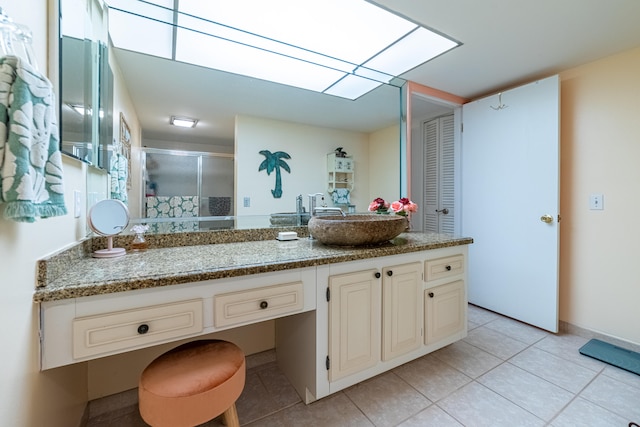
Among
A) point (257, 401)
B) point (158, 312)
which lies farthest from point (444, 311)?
point (158, 312)

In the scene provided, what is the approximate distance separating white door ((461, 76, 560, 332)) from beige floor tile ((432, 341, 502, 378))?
79cm

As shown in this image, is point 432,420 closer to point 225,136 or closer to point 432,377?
point 432,377

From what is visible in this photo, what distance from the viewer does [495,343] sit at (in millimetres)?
1996

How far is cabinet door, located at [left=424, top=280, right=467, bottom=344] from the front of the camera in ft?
5.40

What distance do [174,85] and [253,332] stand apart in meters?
1.65

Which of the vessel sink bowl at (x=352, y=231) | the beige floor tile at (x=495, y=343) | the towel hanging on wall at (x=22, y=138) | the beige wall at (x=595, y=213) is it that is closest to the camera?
the towel hanging on wall at (x=22, y=138)

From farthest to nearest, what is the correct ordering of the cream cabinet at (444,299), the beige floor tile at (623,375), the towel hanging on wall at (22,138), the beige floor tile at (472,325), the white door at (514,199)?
the beige floor tile at (472,325), the white door at (514,199), the cream cabinet at (444,299), the beige floor tile at (623,375), the towel hanging on wall at (22,138)

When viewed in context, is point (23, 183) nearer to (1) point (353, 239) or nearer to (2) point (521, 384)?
(1) point (353, 239)

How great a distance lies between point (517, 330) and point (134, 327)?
2.72 metres

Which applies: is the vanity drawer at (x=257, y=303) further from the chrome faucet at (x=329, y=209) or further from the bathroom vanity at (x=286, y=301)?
the chrome faucet at (x=329, y=209)

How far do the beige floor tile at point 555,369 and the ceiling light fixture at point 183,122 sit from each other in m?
2.60

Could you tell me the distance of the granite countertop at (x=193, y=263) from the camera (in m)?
0.83

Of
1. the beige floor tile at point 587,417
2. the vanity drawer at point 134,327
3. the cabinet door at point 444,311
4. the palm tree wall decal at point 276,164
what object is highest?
the palm tree wall decal at point 276,164

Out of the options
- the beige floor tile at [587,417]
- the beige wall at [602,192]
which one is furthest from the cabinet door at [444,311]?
the beige wall at [602,192]
